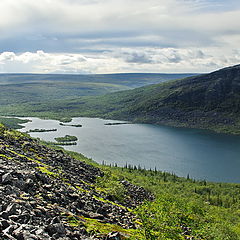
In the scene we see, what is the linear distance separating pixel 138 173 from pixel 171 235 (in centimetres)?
10889

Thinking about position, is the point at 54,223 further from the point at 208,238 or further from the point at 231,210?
the point at 231,210

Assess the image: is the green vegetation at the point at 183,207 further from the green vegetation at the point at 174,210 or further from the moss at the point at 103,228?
the moss at the point at 103,228

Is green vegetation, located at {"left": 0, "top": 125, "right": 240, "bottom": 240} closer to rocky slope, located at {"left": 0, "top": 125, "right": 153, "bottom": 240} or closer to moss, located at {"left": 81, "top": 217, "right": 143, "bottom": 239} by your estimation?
moss, located at {"left": 81, "top": 217, "right": 143, "bottom": 239}

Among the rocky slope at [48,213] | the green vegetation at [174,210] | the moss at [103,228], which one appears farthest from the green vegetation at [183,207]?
the rocky slope at [48,213]

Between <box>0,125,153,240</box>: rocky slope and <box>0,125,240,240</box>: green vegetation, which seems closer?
<box>0,125,153,240</box>: rocky slope

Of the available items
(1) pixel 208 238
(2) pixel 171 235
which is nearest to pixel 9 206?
(2) pixel 171 235

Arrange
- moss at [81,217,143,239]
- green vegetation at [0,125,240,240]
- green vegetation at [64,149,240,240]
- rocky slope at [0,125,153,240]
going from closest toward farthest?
1. rocky slope at [0,125,153,240]
2. moss at [81,217,143,239]
3. green vegetation at [0,125,240,240]
4. green vegetation at [64,149,240,240]

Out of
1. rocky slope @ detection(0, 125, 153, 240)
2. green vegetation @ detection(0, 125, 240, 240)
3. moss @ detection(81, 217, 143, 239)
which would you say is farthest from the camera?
green vegetation @ detection(0, 125, 240, 240)

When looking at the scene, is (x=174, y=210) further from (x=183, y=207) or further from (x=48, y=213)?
(x=48, y=213)

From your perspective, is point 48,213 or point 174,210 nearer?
point 48,213

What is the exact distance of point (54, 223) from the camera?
30.6m

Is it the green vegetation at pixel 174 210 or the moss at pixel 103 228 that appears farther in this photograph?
the green vegetation at pixel 174 210

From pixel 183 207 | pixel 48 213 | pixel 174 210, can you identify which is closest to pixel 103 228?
pixel 48 213

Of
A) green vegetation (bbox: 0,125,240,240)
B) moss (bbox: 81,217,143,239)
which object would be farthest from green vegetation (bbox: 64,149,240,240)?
moss (bbox: 81,217,143,239)
